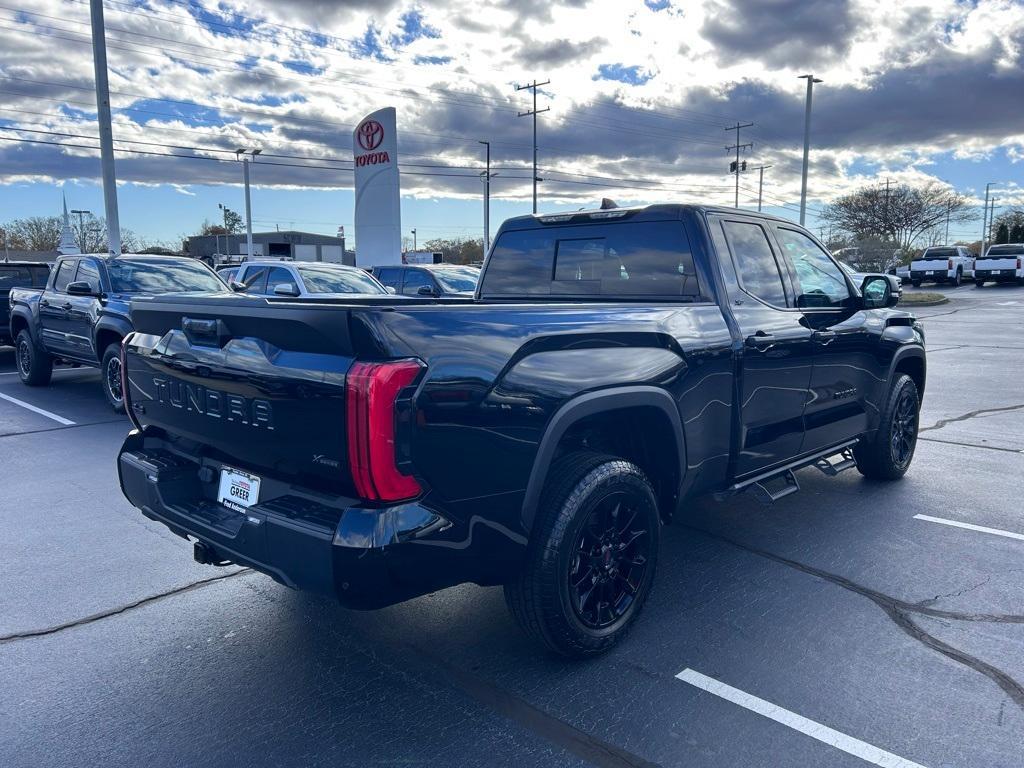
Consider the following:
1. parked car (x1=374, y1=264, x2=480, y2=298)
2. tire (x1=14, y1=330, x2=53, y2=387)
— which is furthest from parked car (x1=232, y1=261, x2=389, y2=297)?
parked car (x1=374, y1=264, x2=480, y2=298)

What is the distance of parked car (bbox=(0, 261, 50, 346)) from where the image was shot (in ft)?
41.9

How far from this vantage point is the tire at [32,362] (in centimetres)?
1089

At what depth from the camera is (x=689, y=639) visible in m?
3.58

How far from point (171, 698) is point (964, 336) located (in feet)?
65.8

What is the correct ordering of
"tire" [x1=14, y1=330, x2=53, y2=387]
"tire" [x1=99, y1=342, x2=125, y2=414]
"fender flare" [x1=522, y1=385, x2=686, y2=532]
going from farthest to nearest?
"tire" [x1=14, y1=330, x2=53, y2=387] → "tire" [x1=99, y1=342, x2=125, y2=414] → "fender flare" [x1=522, y1=385, x2=686, y2=532]

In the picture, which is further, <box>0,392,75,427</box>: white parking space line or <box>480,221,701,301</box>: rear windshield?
<box>0,392,75,427</box>: white parking space line

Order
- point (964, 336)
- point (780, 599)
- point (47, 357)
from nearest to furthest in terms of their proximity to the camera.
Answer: point (780, 599) → point (47, 357) → point (964, 336)

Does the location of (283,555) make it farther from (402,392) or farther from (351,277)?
(351,277)

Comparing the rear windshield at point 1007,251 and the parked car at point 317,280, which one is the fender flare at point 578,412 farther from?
the rear windshield at point 1007,251

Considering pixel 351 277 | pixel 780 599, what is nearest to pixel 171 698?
pixel 780 599

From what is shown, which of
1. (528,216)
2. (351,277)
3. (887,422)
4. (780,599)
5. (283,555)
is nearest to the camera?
(283,555)

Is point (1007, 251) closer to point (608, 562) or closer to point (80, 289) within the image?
point (80, 289)

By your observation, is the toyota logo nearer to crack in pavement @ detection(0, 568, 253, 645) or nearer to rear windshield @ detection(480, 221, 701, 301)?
rear windshield @ detection(480, 221, 701, 301)

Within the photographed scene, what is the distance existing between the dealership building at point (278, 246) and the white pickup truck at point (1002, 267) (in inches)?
1970
